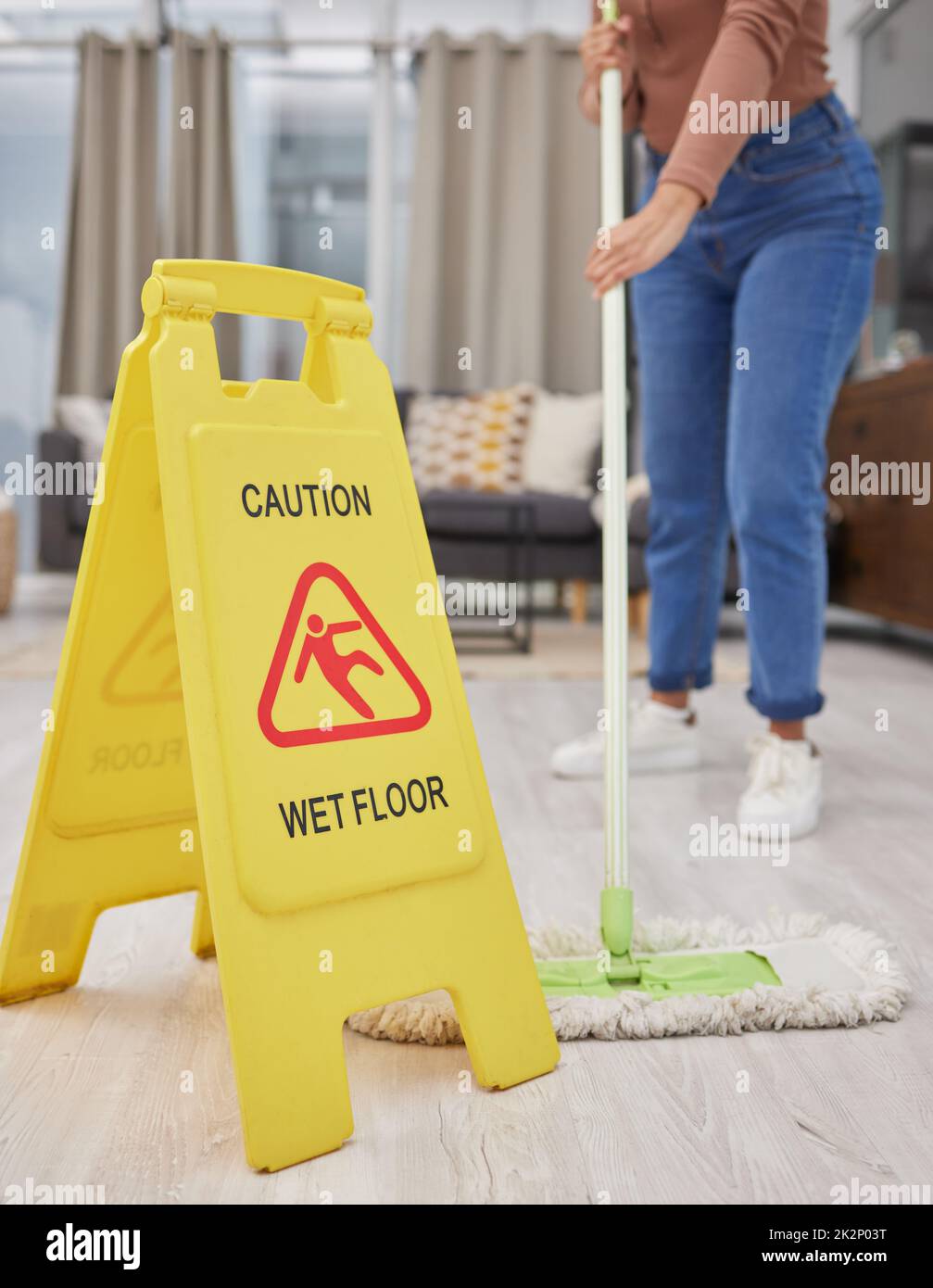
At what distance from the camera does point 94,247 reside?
4.85 meters

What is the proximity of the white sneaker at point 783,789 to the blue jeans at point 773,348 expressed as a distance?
5 cm

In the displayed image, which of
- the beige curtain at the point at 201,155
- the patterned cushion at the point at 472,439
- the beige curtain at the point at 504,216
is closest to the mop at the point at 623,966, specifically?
the patterned cushion at the point at 472,439

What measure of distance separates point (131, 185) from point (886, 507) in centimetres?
328

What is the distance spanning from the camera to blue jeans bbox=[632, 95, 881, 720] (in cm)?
146

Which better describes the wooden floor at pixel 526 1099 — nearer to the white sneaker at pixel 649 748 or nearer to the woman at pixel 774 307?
the woman at pixel 774 307

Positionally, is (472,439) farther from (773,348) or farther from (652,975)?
(652,975)

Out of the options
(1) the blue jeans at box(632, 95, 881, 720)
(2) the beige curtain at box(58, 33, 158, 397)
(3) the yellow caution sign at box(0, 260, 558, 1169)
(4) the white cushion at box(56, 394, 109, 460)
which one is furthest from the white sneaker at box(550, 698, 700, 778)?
(2) the beige curtain at box(58, 33, 158, 397)

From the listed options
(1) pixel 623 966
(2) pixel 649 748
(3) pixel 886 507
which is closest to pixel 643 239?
(1) pixel 623 966

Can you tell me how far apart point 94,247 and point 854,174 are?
405cm

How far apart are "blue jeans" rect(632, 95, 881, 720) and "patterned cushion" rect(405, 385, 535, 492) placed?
250cm

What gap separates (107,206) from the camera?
4.90 meters

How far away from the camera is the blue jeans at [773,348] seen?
146 centimetres
